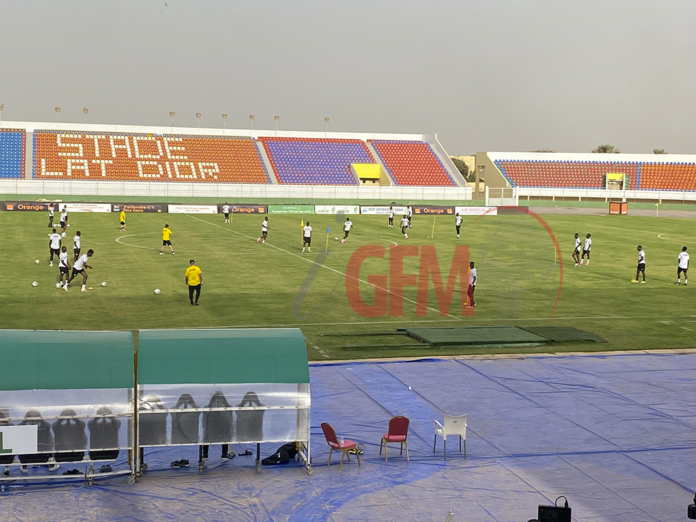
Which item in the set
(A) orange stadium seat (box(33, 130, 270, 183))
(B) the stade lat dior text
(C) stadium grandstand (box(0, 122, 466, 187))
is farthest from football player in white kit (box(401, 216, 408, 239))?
(A) orange stadium seat (box(33, 130, 270, 183))

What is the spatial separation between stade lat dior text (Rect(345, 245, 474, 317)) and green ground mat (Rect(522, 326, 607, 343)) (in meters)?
3.35

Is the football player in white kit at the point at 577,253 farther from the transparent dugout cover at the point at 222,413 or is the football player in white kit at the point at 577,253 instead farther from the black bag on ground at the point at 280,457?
the transparent dugout cover at the point at 222,413

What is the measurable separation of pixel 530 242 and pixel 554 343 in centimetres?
3087

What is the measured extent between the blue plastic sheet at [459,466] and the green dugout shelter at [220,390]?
687 mm

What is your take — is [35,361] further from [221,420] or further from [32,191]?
[32,191]

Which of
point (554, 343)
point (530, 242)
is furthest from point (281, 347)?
point (530, 242)

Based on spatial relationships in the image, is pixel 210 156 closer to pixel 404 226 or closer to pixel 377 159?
pixel 377 159

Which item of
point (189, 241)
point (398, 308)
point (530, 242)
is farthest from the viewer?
point (530, 242)

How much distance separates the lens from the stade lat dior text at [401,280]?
28.9 meters

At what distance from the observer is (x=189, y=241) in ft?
155

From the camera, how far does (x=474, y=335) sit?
23.9 m

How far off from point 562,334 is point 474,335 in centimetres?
291

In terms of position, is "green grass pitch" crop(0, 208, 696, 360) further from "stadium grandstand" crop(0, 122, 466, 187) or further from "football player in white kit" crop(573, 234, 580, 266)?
"stadium grandstand" crop(0, 122, 466, 187)

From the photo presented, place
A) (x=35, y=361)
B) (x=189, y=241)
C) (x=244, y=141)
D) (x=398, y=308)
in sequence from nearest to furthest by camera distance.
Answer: (x=35, y=361), (x=398, y=308), (x=189, y=241), (x=244, y=141)
